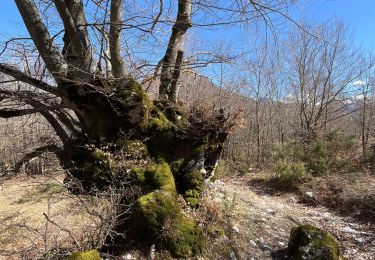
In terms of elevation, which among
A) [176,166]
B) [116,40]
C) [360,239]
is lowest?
[360,239]

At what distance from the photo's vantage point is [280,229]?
562 centimetres

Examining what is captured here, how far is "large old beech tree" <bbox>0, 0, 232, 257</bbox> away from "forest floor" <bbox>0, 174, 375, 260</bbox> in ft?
1.96

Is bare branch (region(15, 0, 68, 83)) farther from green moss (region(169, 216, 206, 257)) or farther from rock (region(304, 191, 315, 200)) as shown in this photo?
rock (region(304, 191, 315, 200))

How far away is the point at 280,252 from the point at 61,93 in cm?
425

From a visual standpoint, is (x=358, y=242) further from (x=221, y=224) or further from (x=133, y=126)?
(x=133, y=126)

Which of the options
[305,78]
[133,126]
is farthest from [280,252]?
[305,78]

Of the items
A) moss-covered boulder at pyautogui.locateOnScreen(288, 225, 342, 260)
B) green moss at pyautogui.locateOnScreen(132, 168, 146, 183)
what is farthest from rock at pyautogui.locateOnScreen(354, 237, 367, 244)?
green moss at pyautogui.locateOnScreen(132, 168, 146, 183)

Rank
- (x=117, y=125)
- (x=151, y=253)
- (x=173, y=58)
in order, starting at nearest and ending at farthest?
1. (x=151, y=253)
2. (x=117, y=125)
3. (x=173, y=58)

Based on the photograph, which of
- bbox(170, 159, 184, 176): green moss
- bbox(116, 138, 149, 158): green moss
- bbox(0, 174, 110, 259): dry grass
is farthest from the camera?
bbox(170, 159, 184, 176): green moss

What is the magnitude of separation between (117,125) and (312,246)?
3.41 metres

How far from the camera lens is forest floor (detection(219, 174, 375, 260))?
4.75 m

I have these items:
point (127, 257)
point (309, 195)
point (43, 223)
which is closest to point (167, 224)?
point (127, 257)

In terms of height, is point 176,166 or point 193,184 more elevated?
point 176,166

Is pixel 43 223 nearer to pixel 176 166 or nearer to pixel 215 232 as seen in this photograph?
pixel 176 166
